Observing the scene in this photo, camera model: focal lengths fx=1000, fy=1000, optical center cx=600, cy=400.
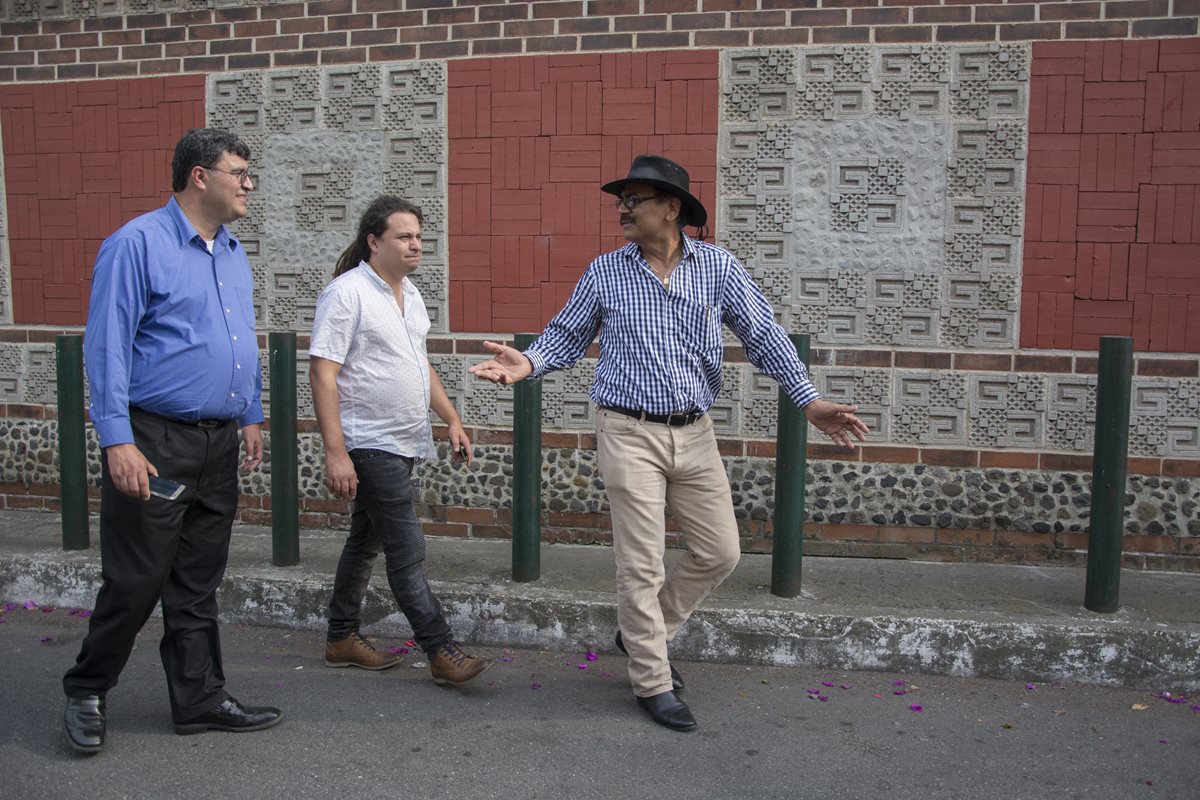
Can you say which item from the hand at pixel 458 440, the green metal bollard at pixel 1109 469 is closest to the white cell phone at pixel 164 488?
the hand at pixel 458 440

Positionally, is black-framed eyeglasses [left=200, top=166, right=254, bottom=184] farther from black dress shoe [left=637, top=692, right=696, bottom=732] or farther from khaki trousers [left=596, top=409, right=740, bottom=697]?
black dress shoe [left=637, top=692, right=696, bottom=732]

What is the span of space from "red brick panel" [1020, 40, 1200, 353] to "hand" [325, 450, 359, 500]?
3515mm

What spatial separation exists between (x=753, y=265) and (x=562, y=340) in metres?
1.95

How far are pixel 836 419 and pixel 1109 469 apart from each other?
1441 mm

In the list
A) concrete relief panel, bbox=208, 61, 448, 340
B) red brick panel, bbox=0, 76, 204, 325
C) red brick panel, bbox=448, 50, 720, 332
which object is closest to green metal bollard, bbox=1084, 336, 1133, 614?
red brick panel, bbox=448, 50, 720, 332

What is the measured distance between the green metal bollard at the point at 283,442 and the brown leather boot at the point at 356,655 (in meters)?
0.95

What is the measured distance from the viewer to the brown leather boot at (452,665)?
147 inches

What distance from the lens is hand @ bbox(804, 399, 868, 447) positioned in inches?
134

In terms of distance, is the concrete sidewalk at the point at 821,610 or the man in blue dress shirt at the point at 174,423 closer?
the man in blue dress shirt at the point at 174,423

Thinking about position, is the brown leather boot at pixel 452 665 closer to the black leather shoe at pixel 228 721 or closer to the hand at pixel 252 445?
the black leather shoe at pixel 228 721

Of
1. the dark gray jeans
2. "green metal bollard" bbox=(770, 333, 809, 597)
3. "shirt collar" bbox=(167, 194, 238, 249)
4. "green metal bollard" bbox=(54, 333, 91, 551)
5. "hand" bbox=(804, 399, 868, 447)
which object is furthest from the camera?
"green metal bollard" bbox=(54, 333, 91, 551)

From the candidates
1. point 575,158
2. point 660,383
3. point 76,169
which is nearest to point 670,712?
point 660,383

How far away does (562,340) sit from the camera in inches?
145

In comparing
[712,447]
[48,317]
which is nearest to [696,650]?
[712,447]
